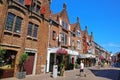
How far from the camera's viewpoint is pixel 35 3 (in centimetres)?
2038

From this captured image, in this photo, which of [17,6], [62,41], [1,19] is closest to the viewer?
[1,19]

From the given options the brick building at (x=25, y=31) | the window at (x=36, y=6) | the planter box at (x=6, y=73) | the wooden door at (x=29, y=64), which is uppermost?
the window at (x=36, y=6)

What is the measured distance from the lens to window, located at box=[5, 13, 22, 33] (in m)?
16.0

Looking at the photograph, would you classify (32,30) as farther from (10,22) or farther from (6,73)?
(6,73)

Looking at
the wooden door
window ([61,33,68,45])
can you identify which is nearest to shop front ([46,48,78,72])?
window ([61,33,68,45])

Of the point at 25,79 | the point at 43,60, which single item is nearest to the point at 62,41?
the point at 43,60

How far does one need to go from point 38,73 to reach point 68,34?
43.4ft

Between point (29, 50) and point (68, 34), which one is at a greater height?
point (68, 34)

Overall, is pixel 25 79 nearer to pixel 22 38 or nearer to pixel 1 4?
pixel 22 38

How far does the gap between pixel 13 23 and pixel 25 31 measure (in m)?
1.97

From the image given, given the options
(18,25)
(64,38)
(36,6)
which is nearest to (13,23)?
(18,25)

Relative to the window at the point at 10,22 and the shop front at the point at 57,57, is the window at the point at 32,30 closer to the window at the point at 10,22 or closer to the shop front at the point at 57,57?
the window at the point at 10,22

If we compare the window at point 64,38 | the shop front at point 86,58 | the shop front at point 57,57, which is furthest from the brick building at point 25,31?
the shop front at point 86,58

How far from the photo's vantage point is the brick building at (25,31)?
15609 millimetres
